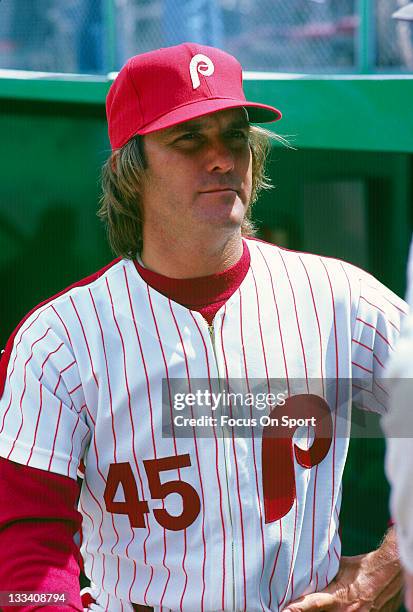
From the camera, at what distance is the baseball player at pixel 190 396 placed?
1804 millimetres

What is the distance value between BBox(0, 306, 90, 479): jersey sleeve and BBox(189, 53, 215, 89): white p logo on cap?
24.4 inches

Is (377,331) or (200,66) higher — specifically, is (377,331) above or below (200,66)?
below

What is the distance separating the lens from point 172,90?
1984 mm

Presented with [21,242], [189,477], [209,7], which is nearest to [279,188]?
[209,7]

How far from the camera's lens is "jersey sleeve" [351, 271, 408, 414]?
1.90 meters

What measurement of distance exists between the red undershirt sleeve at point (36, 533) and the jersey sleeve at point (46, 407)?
3 cm

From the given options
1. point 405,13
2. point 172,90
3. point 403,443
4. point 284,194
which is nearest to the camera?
point 403,443

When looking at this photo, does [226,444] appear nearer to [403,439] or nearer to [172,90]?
[172,90]

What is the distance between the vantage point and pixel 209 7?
3.97 meters

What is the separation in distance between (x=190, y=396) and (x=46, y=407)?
289 mm

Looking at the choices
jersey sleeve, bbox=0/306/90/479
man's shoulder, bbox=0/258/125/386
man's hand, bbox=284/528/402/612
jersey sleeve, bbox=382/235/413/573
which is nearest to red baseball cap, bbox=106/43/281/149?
man's shoulder, bbox=0/258/125/386

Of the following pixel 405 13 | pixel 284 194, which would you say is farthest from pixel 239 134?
pixel 284 194

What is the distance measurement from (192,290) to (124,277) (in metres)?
0.15

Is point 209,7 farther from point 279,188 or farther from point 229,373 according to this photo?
point 229,373
